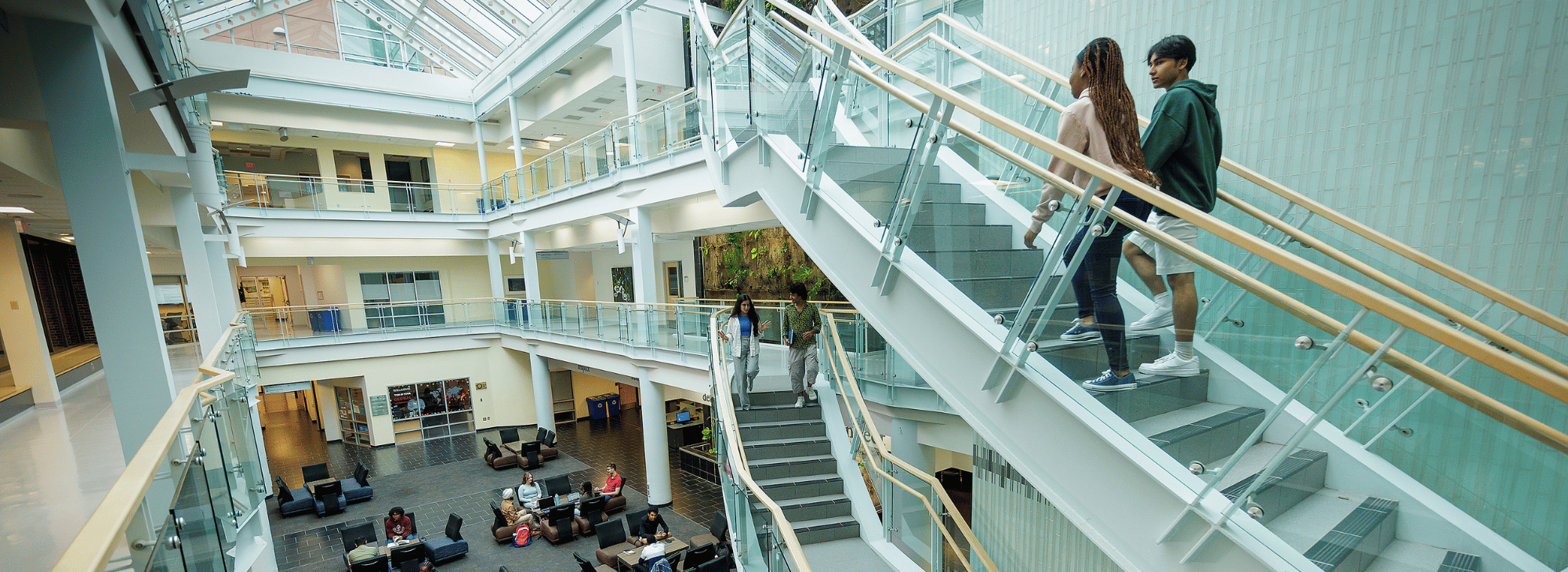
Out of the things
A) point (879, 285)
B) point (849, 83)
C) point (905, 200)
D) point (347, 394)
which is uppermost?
point (849, 83)

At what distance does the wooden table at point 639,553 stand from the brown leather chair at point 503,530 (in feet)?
8.56

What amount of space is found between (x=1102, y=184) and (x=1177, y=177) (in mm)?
419

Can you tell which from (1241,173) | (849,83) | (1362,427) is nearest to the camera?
(1362,427)

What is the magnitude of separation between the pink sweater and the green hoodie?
225 mm

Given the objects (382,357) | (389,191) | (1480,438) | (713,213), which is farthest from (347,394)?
(1480,438)

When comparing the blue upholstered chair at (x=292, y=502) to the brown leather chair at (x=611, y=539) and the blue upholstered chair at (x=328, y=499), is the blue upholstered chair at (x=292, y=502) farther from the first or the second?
the brown leather chair at (x=611, y=539)

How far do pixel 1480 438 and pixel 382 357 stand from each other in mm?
19084

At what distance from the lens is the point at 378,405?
16.0 meters

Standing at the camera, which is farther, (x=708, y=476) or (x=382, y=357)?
(x=382, y=357)

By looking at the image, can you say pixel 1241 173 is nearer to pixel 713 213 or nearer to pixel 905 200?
pixel 905 200

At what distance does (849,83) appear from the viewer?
13.6 ft

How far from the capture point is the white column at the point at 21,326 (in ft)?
20.3

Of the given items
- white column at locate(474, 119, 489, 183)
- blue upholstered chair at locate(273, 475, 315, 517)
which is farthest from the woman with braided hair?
white column at locate(474, 119, 489, 183)

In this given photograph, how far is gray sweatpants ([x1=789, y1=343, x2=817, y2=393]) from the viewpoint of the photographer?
7461 mm
